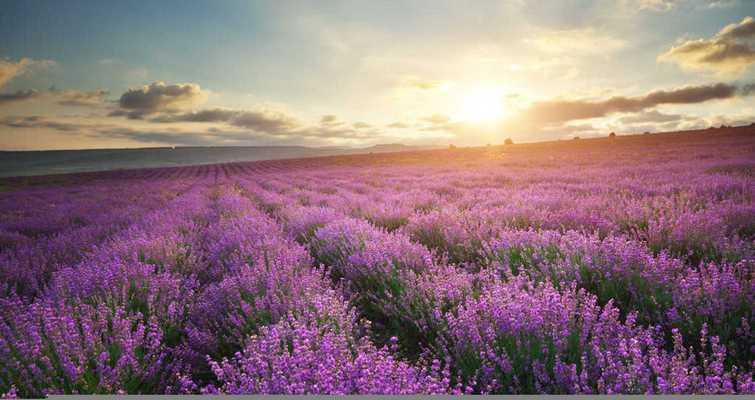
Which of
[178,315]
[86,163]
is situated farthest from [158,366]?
[86,163]

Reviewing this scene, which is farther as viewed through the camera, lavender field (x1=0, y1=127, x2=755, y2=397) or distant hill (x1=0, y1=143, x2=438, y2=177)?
distant hill (x1=0, y1=143, x2=438, y2=177)

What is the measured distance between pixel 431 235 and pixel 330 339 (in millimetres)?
2775

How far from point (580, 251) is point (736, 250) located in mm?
948

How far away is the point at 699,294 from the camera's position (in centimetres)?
195

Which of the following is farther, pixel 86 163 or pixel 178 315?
pixel 86 163

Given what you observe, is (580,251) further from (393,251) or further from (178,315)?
(178,315)

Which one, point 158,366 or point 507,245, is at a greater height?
point 507,245

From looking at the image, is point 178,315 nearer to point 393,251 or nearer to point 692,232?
point 393,251

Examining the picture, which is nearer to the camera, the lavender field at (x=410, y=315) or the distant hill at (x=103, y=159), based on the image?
the lavender field at (x=410, y=315)

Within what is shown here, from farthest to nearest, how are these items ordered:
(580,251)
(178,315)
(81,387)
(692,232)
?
(692,232)
(580,251)
(178,315)
(81,387)

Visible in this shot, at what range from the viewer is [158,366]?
190 cm

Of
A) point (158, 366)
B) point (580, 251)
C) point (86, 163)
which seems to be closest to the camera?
point (158, 366)

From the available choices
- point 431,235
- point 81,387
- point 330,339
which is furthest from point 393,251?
point 81,387

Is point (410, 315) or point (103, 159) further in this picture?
point (103, 159)
